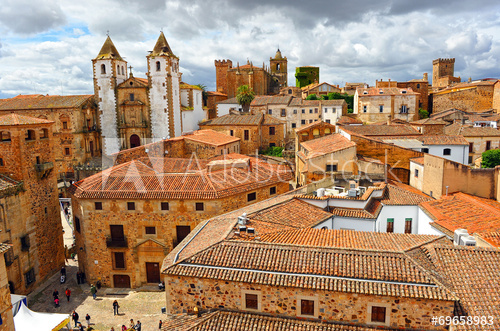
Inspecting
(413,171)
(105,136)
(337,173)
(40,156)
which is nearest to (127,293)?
(40,156)

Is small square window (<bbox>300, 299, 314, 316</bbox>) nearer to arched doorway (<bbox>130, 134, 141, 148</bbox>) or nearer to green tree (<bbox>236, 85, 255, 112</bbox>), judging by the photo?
arched doorway (<bbox>130, 134, 141, 148</bbox>)

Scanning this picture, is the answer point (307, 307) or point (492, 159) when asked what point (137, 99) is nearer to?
point (492, 159)

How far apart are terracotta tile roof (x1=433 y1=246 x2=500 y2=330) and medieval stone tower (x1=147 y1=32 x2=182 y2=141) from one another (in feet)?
125

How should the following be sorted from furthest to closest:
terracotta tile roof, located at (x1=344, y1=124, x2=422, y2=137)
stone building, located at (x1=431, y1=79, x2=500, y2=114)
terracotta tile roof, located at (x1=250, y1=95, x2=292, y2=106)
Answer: stone building, located at (x1=431, y1=79, x2=500, y2=114), terracotta tile roof, located at (x1=250, y1=95, x2=292, y2=106), terracotta tile roof, located at (x1=344, y1=124, x2=422, y2=137)

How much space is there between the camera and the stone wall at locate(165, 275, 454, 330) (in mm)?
10742

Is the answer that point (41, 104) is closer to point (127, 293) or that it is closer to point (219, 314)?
point (127, 293)

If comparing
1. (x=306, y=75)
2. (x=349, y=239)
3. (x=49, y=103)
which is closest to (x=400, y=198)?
(x=349, y=239)

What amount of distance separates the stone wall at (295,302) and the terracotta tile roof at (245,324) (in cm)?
19

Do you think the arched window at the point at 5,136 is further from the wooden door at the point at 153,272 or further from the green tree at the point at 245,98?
the green tree at the point at 245,98

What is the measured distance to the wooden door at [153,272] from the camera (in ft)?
76.5

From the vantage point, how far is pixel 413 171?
2747 centimetres

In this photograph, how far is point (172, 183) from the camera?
2284cm

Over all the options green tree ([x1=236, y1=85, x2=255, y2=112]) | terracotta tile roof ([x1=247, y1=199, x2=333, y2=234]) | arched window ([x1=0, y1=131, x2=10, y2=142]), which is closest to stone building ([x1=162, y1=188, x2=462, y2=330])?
terracotta tile roof ([x1=247, y1=199, x2=333, y2=234])

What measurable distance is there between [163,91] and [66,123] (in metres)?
13.0
